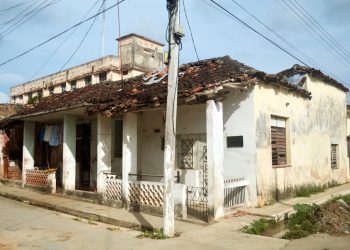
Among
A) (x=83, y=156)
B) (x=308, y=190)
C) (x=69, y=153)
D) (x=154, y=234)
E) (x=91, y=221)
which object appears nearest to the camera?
(x=154, y=234)

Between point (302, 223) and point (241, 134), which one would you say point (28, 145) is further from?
point (302, 223)

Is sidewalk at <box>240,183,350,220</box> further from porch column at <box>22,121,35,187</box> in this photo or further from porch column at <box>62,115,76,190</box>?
porch column at <box>22,121,35,187</box>

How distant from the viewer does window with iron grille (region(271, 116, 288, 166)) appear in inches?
470

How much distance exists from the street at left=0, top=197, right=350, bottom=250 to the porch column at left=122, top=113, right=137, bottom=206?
1.69m

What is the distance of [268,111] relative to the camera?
11.4m

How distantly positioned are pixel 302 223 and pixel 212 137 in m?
3.04

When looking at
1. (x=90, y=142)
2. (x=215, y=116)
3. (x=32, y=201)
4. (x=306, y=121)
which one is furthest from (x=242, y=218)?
(x=90, y=142)

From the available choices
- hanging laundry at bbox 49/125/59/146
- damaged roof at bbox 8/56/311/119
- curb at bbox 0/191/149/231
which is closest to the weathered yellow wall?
damaged roof at bbox 8/56/311/119

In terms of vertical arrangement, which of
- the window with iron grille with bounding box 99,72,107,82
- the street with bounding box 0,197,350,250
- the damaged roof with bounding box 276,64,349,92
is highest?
the window with iron grille with bounding box 99,72,107,82

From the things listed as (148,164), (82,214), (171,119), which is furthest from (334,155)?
(82,214)

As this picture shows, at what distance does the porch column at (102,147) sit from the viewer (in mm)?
12192

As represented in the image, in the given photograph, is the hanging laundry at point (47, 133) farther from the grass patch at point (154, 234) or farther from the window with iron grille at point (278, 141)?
the window with iron grille at point (278, 141)

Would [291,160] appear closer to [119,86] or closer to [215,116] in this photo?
[215,116]

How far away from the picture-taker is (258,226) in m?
8.48
